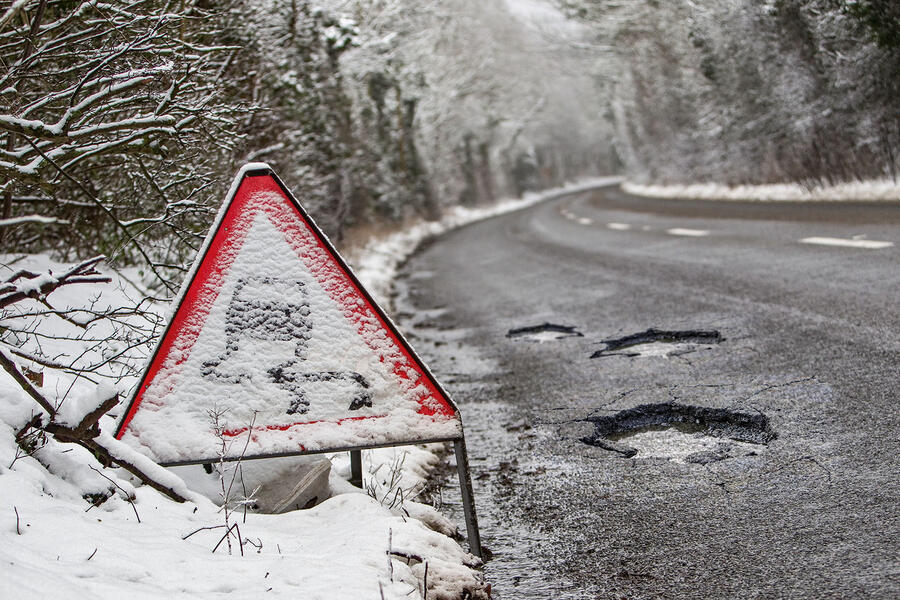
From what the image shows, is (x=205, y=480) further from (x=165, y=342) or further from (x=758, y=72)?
(x=758, y=72)

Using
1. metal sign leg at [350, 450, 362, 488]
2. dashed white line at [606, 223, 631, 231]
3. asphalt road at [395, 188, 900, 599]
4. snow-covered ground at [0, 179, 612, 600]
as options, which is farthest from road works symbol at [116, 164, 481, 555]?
dashed white line at [606, 223, 631, 231]

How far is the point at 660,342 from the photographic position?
7031 mm

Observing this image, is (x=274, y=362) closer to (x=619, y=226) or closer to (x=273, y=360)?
(x=273, y=360)

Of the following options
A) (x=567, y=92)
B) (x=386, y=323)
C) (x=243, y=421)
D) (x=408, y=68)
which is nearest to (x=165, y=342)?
(x=243, y=421)

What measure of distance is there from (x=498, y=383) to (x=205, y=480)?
10.2ft

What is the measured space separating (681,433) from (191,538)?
2552mm

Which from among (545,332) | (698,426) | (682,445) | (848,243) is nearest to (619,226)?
(848,243)

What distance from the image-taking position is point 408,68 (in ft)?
111

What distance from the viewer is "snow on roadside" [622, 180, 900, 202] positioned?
15.8 metres

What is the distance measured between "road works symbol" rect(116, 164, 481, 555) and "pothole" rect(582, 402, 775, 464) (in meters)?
1.57

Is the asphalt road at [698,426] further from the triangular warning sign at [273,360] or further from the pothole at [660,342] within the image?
the triangular warning sign at [273,360]

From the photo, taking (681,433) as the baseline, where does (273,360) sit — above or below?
above

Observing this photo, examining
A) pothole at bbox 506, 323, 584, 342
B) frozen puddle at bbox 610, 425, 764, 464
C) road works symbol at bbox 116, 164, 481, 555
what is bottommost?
pothole at bbox 506, 323, 584, 342

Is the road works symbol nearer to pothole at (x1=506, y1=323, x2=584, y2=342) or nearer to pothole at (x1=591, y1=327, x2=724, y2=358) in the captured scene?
pothole at (x1=591, y1=327, x2=724, y2=358)
